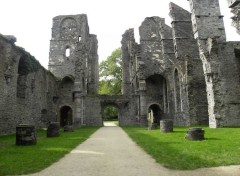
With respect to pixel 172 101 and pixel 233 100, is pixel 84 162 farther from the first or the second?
pixel 172 101

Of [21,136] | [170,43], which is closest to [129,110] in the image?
[170,43]

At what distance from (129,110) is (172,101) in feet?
14.9

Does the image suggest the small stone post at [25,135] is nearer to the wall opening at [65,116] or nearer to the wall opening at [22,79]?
the wall opening at [22,79]

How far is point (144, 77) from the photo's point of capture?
24.3 metres

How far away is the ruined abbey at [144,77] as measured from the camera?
15859 mm

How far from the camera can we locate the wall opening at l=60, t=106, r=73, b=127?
90.7 ft

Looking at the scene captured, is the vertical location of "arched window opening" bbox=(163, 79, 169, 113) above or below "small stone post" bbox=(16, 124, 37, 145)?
above

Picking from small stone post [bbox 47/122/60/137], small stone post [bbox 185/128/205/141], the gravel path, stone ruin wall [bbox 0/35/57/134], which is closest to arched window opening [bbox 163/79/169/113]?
stone ruin wall [bbox 0/35/57/134]


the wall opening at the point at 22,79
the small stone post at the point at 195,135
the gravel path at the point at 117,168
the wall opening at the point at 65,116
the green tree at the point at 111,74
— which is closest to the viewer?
the gravel path at the point at 117,168

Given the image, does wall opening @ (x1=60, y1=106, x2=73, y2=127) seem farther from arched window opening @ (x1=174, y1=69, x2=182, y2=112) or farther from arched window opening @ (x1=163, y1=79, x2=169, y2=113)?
arched window opening @ (x1=174, y1=69, x2=182, y2=112)

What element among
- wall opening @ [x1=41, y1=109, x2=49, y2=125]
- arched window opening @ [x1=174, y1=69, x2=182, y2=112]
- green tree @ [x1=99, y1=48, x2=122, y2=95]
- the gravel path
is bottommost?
the gravel path

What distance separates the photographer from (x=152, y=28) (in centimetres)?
3058

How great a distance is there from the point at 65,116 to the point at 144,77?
10319 millimetres

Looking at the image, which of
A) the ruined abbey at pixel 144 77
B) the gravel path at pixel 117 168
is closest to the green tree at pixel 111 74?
the ruined abbey at pixel 144 77
